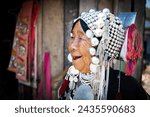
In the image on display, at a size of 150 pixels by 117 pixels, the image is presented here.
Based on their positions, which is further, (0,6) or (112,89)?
(0,6)

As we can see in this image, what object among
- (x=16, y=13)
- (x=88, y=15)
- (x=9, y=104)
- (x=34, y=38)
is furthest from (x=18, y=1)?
(x=9, y=104)

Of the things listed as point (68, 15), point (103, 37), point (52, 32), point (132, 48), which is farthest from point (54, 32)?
point (132, 48)

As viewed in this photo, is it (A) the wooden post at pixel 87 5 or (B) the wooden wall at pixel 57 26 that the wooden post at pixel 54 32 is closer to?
(B) the wooden wall at pixel 57 26

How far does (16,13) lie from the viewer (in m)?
3.10

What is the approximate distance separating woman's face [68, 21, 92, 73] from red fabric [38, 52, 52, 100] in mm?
253

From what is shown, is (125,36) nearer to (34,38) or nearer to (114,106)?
(114,106)

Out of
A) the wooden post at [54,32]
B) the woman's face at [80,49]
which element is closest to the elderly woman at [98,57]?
the woman's face at [80,49]

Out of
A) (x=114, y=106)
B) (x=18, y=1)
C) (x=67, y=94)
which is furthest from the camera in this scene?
(x=18, y=1)

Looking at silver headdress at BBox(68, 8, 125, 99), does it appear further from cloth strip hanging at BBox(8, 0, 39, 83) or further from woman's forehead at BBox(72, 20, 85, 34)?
cloth strip hanging at BBox(8, 0, 39, 83)

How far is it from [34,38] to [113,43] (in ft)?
2.37

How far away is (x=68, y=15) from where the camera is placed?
281 centimetres

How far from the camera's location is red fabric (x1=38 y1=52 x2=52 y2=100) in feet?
9.44

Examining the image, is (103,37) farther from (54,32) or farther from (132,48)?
(54,32)

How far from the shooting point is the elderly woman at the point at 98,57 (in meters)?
2.64
